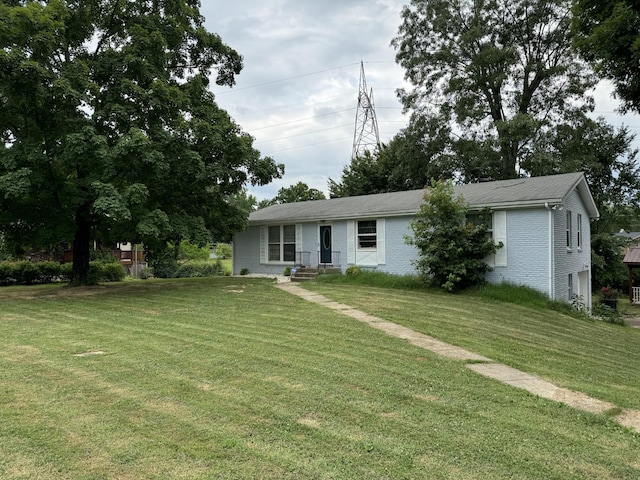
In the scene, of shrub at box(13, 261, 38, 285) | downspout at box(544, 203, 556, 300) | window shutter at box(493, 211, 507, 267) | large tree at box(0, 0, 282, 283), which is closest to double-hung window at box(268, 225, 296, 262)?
large tree at box(0, 0, 282, 283)

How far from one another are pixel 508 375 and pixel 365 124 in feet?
112

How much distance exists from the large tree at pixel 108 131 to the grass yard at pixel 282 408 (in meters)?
5.15

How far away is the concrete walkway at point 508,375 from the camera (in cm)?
427

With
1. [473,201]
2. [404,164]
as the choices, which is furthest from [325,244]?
[404,164]

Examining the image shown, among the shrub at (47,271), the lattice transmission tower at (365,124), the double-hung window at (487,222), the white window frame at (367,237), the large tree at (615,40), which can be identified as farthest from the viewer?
the lattice transmission tower at (365,124)

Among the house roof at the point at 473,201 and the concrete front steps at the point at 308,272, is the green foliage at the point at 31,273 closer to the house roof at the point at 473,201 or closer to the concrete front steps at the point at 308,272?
the house roof at the point at 473,201

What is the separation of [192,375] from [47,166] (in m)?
9.88

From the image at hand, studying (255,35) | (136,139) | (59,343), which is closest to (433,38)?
(255,35)

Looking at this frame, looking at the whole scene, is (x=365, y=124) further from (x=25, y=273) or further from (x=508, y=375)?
(x=508, y=375)

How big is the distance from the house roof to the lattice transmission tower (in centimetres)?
1676

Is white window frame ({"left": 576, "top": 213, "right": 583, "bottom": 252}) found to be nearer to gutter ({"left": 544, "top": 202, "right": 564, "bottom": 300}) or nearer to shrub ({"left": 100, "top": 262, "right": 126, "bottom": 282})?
gutter ({"left": 544, "top": 202, "right": 564, "bottom": 300})

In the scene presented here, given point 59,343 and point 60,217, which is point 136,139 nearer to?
point 60,217

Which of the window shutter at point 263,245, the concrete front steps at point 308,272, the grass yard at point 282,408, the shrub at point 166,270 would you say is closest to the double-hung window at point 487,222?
the concrete front steps at point 308,272

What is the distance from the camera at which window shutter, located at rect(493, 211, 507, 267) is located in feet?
44.0
